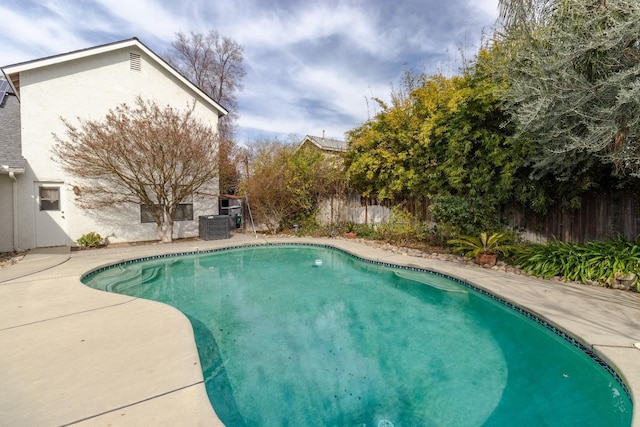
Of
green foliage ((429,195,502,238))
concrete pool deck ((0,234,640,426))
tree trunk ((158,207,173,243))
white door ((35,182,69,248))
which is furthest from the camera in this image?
tree trunk ((158,207,173,243))

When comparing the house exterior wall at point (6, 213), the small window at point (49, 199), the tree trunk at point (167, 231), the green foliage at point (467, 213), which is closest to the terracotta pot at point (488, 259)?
the green foliage at point (467, 213)

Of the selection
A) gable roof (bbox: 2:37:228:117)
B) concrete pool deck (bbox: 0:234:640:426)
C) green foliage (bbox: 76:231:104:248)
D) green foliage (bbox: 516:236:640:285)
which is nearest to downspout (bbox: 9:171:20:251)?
green foliage (bbox: 76:231:104:248)

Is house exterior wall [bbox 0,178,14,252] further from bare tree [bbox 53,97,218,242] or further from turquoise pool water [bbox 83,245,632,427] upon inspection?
turquoise pool water [bbox 83,245,632,427]

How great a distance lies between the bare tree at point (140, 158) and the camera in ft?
30.3

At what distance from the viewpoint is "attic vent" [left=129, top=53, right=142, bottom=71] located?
34.3 feet

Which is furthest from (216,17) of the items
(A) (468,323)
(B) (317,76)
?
(A) (468,323)

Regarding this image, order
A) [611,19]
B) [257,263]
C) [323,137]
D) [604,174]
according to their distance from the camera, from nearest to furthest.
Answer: [611,19] < [604,174] < [257,263] < [323,137]

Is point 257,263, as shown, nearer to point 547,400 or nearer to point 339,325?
point 339,325

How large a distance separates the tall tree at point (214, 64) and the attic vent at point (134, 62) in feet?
27.6

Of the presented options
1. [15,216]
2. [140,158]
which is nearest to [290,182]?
[140,158]

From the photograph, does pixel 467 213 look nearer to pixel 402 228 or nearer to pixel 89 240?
pixel 402 228

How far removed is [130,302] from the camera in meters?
4.36

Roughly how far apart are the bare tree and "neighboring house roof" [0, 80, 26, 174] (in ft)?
3.12

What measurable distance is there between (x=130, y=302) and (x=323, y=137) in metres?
19.9
